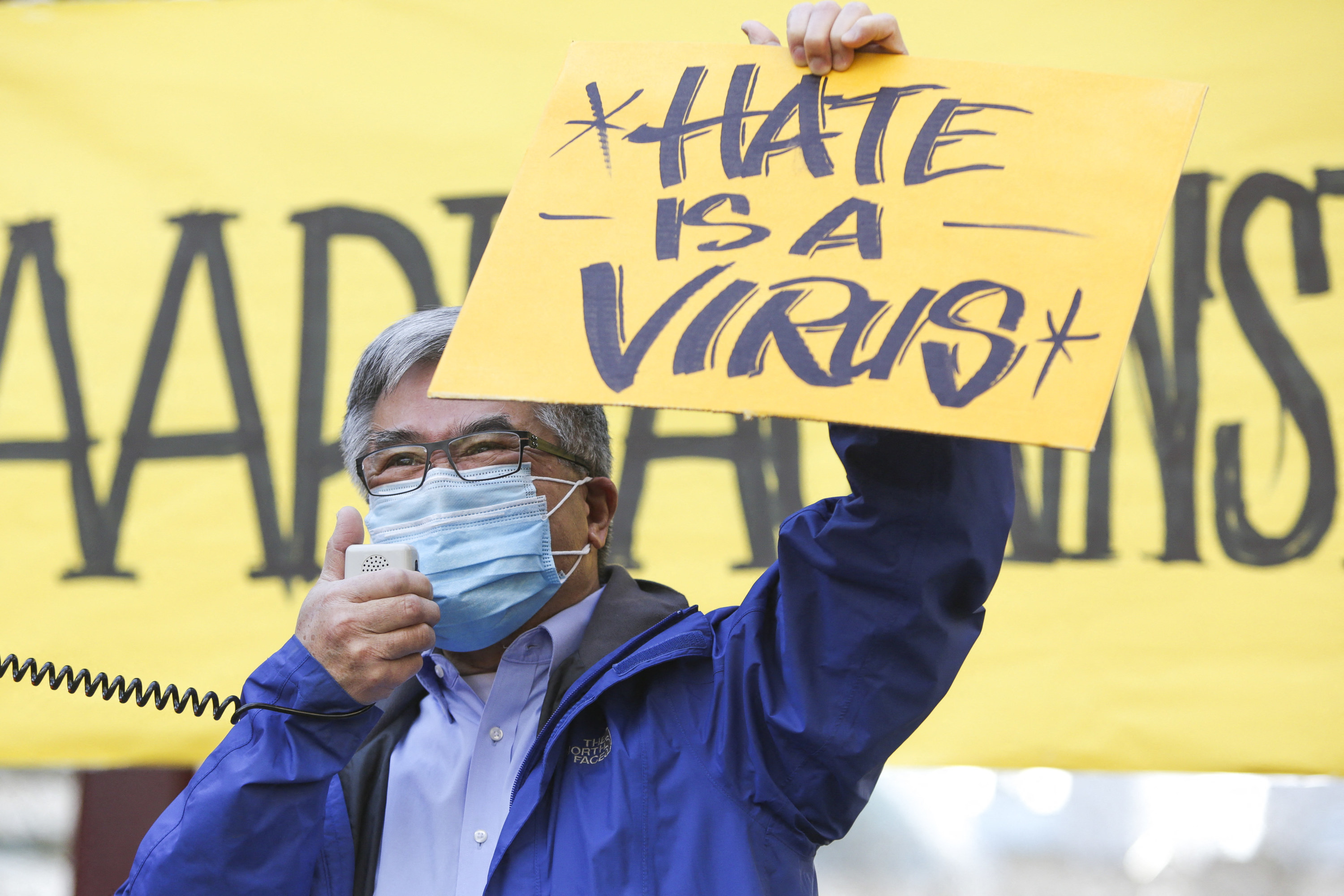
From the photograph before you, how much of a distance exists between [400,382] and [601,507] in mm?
370

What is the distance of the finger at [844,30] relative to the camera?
1.21 meters

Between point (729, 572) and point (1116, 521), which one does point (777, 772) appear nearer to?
point (729, 572)

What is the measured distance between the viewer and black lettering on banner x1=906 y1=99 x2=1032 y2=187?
1146 mm

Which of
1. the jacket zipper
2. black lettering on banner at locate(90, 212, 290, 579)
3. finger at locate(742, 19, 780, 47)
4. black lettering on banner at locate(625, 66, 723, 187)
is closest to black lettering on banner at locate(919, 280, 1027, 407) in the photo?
black lettering on banner at locate(625, 66, 723, 187)

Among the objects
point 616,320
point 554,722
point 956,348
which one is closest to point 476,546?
point 554,722

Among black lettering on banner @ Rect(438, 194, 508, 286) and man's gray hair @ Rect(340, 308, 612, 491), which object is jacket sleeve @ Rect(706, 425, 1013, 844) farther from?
black lettering on banner @ Rect(438, 194, 508, 286)

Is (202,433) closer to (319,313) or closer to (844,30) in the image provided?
(319,313)

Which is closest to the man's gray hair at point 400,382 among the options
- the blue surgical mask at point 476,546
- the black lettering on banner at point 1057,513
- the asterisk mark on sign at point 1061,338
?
the blue surgical mask at point 476,546

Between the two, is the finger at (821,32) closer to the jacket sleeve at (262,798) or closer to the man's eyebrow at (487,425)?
Result: the man's eyebrow at (487,425)

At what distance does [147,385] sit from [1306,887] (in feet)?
10.6

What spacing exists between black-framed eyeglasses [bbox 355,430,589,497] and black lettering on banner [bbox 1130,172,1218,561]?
1.40 meters

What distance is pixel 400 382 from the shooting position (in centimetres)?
170

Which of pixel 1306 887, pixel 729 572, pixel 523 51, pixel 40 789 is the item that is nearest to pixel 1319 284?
pixel 729 572

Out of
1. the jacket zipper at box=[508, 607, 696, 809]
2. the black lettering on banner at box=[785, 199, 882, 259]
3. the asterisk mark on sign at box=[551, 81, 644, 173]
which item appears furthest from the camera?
the jacket zipper at box=[508, 607, 696, 809]
